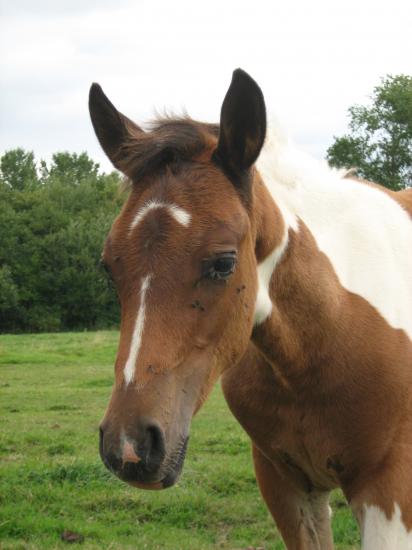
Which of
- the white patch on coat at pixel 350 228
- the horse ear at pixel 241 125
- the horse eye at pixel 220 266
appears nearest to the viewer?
the horse eye at pixel 220 266

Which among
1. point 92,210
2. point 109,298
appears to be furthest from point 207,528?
point 92,210

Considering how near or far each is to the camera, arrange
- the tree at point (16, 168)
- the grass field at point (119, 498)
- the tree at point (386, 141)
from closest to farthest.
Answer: the grass field at point (119, 498) → the tree at point (386, 141) → the tree at point (16, 168)

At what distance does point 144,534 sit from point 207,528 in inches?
20.1

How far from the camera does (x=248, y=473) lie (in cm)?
732

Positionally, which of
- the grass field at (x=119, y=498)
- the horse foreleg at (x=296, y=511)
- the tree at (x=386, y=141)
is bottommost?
the grass field at (x=119, y=498)

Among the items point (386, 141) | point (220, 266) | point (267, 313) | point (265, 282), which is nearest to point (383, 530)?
point (267, 313)

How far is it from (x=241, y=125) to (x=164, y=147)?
12.6 inches

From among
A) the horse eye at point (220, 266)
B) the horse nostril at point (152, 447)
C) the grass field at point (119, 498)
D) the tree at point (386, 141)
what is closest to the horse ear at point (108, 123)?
the horse eye at point (220, 266)

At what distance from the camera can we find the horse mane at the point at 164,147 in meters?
3.18

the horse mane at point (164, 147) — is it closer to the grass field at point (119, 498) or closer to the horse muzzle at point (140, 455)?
the horse muzzle at point (140, 455)

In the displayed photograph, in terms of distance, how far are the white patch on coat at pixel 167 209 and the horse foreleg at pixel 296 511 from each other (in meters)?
1.72

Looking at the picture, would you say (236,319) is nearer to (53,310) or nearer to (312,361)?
(312,361)

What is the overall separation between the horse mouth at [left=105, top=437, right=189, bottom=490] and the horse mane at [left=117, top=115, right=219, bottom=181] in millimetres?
1088

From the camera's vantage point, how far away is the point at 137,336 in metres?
2.85
